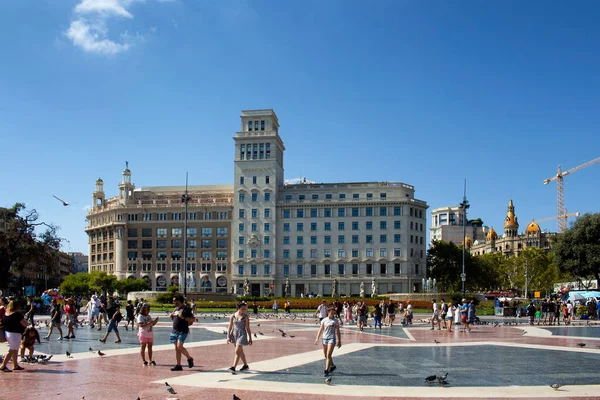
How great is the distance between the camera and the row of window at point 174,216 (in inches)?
4589

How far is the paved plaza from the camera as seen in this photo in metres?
13.9

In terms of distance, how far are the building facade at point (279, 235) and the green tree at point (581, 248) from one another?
28021 mm

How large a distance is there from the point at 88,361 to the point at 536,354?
599 inches

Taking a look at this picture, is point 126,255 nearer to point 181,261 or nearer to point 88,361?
point 181,261

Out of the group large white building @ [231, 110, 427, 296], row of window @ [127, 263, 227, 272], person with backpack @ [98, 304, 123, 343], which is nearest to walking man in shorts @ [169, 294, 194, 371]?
person with backpack @ [98, 304, 123, 343]

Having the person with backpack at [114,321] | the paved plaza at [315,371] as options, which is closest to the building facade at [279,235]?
the person with backpack at [114,321]

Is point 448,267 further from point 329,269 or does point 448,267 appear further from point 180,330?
point 180,330

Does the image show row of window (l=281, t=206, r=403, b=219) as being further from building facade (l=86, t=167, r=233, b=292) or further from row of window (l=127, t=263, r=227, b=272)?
row of window (l=127, t=263, r=227, b=272)

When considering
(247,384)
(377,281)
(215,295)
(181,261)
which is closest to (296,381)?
(247,384)

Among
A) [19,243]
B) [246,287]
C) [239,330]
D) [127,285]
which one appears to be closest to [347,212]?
[246,287]

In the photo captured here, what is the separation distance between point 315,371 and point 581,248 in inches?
2908

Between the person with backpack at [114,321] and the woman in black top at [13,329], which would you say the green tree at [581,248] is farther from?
the woman in black top at [13,329]

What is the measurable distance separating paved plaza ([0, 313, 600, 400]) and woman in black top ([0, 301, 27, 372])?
52cm

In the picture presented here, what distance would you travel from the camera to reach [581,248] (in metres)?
81.8
